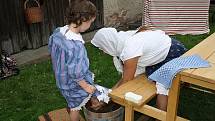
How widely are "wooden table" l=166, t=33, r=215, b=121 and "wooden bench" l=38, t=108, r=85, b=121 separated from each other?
107cm

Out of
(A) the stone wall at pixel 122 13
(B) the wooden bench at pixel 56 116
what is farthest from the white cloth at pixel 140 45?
(A) the stone wall at pixel 122 13

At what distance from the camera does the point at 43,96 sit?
14.3 feet

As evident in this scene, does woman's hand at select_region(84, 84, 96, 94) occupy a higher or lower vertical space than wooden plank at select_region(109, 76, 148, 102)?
higher

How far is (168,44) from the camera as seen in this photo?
11.1 ft

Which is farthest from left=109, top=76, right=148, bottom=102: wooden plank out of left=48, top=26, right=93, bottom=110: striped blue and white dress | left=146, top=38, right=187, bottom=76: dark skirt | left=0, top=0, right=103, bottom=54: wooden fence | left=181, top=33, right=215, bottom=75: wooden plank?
left=0, top=0, right=103, bottom=54: wooden fence

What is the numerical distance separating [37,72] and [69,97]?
2.12m

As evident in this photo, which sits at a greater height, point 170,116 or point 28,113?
point 170,116

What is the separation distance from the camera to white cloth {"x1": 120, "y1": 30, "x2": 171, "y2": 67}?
3.09 m

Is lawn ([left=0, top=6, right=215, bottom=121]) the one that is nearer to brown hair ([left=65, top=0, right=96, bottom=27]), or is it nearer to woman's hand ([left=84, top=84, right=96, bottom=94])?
woman's hand ([left=84, top=84, right=96, bottom=94])

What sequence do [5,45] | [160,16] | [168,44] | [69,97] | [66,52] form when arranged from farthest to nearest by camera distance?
[160,16]
[5,45]
[168,44]
[69,97]
[66,52]

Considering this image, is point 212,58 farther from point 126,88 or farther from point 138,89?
point 126,88

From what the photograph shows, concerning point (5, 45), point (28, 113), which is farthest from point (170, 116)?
point (5, 45)

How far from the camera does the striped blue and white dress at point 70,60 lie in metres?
2.83

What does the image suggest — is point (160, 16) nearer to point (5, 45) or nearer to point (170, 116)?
point (5, 45)
